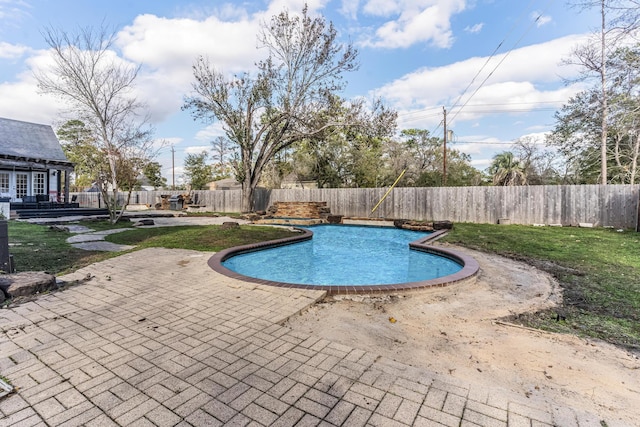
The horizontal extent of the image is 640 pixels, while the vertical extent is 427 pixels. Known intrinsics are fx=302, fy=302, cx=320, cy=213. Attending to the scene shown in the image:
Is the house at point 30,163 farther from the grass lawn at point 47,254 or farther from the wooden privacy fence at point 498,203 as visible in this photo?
the wooden privacy fence at point 498,203

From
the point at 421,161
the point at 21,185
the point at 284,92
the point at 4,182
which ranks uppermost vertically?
the point at 284,92

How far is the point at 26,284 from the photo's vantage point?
3.39 m

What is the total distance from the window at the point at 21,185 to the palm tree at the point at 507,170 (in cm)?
2756

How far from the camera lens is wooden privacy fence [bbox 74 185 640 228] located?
33.1 feet

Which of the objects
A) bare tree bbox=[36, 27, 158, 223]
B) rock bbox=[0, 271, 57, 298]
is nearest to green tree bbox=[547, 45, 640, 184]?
rock bbox=[0, 271, 57, 298]

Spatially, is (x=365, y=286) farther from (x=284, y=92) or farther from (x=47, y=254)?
(x=284, y=92)

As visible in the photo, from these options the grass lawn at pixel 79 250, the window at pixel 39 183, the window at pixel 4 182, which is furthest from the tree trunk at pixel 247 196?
the window at pixel 4 182

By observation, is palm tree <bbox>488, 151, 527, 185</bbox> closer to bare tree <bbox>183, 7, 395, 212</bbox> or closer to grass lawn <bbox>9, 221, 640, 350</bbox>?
bare tree <bbox>183, 7, 395, 212</bbox>

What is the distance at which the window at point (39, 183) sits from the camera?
1636 cm

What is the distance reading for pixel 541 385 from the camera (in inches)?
73.3

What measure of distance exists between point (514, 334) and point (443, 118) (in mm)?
18818

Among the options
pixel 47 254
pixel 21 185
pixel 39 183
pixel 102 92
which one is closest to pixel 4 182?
pixel 21 185

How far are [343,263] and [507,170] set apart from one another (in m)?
19.1

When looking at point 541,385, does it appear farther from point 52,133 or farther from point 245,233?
point 52,133
